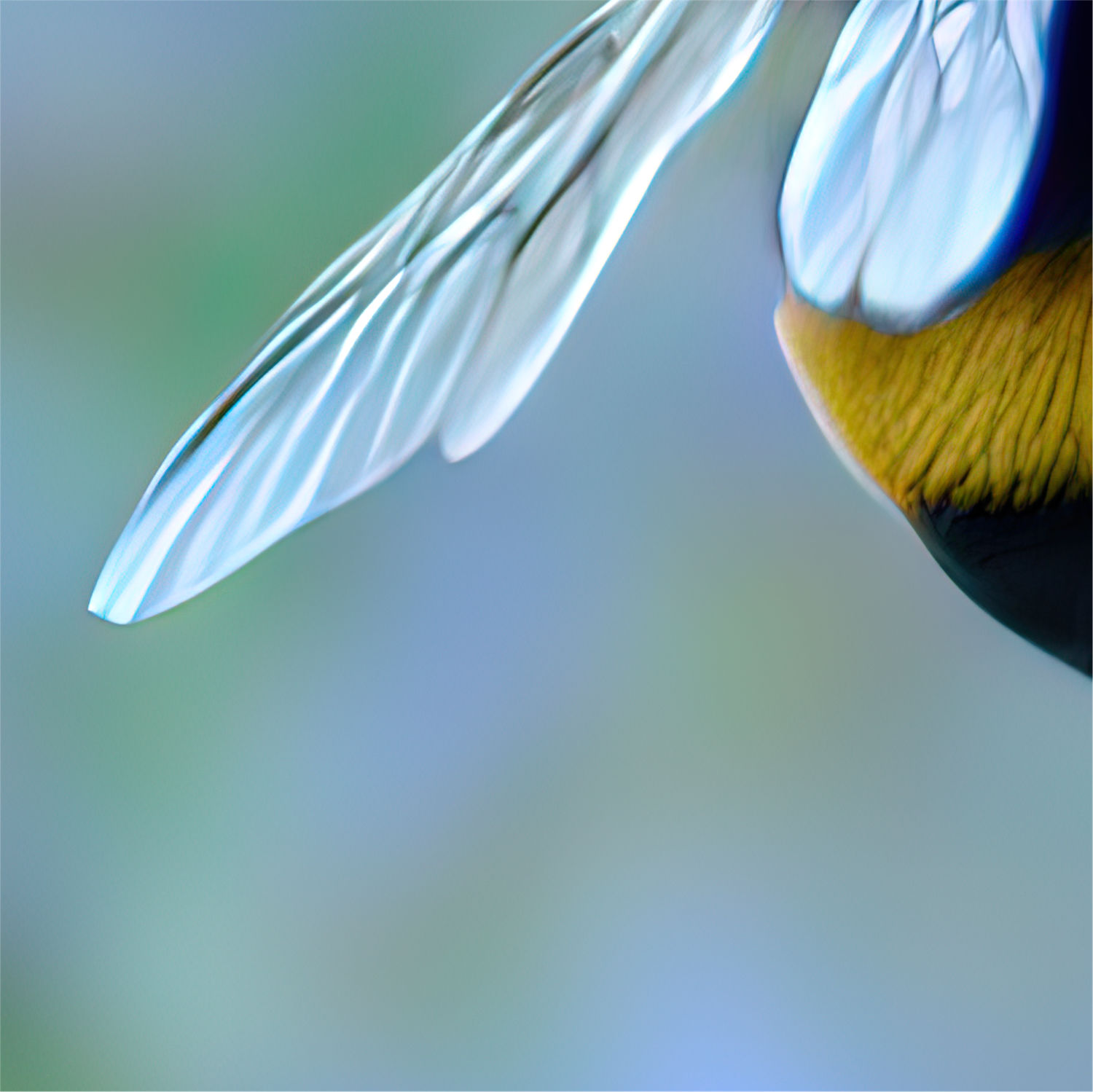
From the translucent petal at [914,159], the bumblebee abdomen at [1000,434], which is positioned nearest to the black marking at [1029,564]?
the bumblebee abdomen at [1000,434]

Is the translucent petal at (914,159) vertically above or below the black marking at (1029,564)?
above

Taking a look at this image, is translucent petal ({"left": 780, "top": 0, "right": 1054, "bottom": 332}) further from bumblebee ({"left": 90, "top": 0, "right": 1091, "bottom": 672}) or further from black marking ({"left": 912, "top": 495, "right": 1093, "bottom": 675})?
black marking ({"left": 912, "top": 495, "right": 1093, "bottom": 675})

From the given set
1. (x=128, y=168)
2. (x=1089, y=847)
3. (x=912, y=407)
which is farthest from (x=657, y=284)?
(x=1089, y=847)

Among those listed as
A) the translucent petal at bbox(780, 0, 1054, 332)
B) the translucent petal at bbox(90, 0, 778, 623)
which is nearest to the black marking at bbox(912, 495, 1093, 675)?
the translucent petal at bbox(780, 0, 1054, 332)

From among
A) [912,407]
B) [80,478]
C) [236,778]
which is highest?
[912,407]

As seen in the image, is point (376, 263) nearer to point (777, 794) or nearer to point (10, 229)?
point (10, 229)

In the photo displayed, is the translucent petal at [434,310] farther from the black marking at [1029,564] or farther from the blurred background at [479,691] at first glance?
the black marking at [1029,564]

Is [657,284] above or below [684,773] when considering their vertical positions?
above
